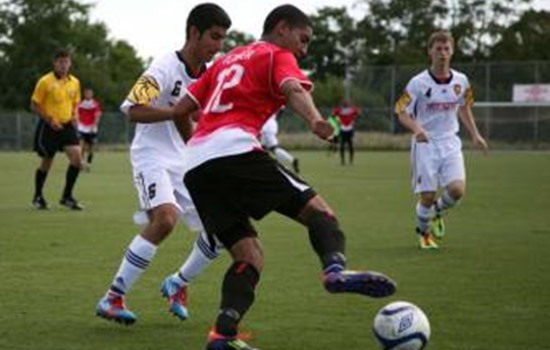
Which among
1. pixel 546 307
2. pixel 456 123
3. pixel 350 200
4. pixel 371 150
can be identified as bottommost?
pixel 371 150

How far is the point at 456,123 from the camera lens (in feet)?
39.1

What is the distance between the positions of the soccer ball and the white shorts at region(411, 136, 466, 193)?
6.02 meters

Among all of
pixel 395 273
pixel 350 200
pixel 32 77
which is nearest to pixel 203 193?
pixel 395 273

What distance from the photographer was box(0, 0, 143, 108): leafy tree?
81938 millimetres

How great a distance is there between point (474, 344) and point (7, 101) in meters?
78.6

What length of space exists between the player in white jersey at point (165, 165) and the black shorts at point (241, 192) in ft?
3.57

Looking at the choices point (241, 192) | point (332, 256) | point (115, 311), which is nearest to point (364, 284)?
point (332, 256)

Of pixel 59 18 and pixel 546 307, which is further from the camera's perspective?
pixel 59 18

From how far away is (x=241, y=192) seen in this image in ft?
18.7

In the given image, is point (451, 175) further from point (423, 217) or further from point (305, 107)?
point (305, 107)

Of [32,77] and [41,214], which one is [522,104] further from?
[32,77]

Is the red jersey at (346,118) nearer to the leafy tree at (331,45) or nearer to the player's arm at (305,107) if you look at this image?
the player's arm at (305,107)

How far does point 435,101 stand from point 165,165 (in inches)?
203

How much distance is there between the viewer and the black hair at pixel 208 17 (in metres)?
6.82
